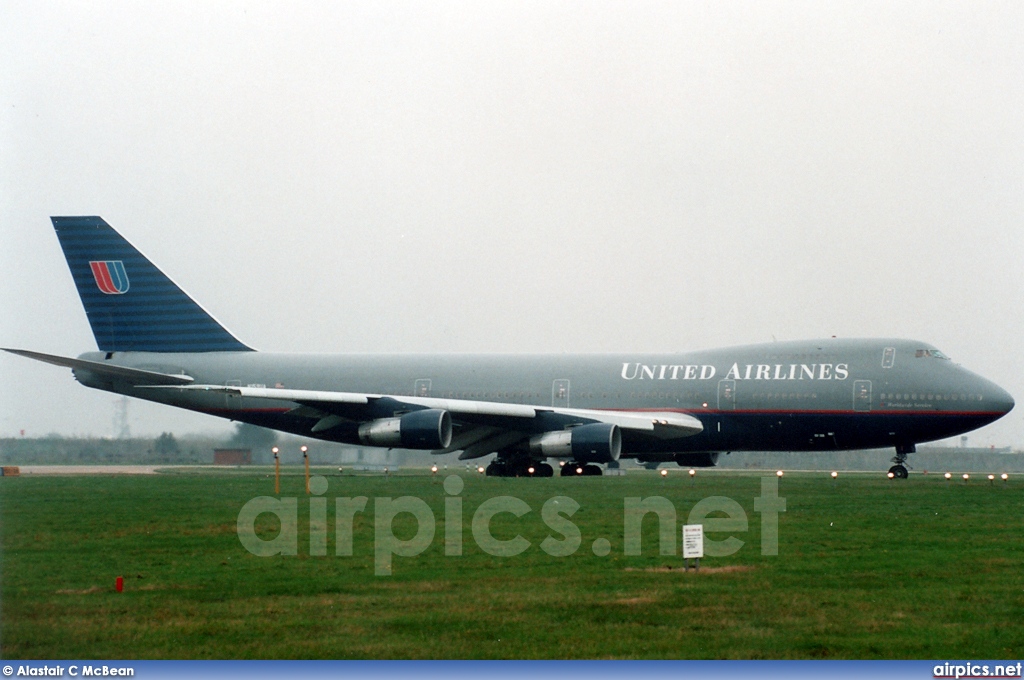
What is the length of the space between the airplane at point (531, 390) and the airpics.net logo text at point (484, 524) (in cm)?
775

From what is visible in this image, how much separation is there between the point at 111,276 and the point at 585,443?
18.4m

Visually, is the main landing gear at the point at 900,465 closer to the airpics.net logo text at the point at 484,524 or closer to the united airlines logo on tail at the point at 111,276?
the airpics.net logo text at the point at 484,524

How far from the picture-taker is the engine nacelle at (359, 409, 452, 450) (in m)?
35.4

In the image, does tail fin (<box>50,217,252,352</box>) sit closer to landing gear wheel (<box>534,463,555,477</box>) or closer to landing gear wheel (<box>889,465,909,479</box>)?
landing gear wheel (<box>534,463,555,477</box>)

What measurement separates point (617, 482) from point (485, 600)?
21.0m

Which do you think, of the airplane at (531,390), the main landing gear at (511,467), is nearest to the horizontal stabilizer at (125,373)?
the airplane at (531,390)

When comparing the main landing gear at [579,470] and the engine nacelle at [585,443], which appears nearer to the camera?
the engine nacelle at [585,443]

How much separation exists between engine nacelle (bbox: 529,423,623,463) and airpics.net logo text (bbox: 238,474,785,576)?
6.58m

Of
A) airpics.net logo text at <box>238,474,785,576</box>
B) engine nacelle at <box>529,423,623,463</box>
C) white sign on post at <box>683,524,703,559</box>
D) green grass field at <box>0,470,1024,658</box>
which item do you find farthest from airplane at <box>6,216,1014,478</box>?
white sign on post at <box>683,524,703,559</box>

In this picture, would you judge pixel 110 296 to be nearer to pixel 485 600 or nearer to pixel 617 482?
pixel 617 482

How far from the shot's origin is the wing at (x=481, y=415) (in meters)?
36.4

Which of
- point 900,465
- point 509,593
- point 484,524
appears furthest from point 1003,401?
point 509,593

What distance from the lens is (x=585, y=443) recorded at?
35125 millimetres

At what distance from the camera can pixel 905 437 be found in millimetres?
36406
